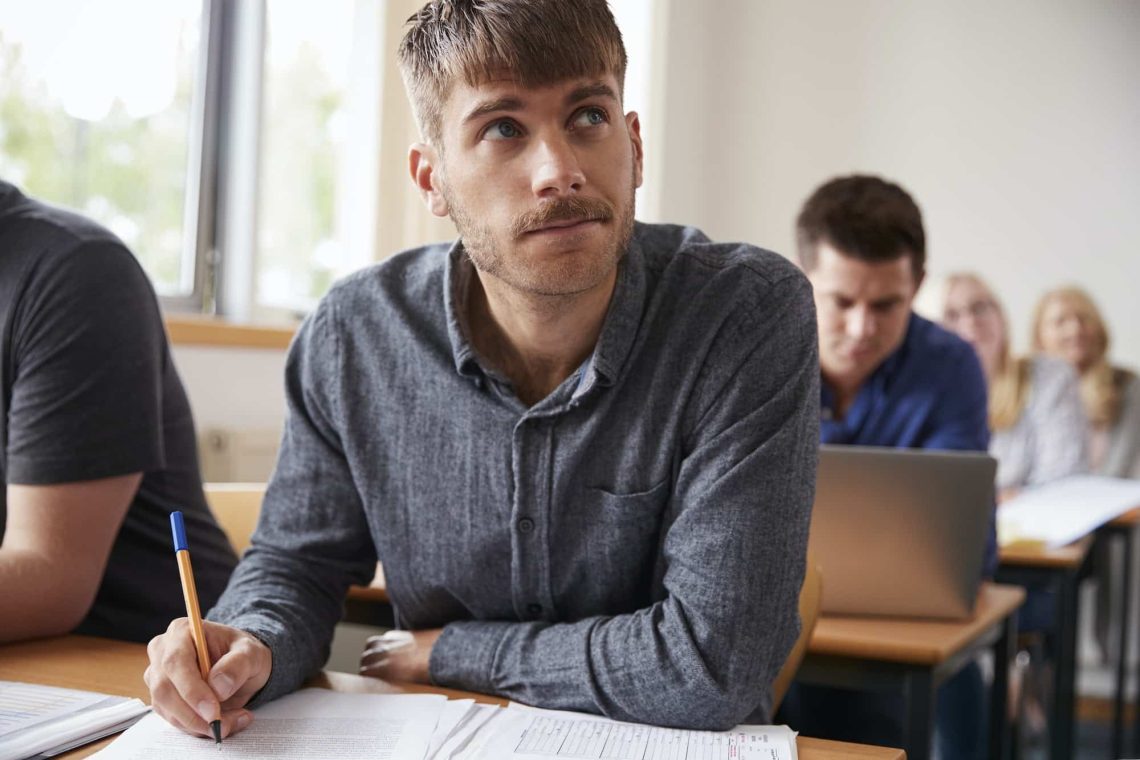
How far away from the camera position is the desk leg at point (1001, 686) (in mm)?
2178

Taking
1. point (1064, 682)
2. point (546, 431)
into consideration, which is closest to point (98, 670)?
point (546, 431)

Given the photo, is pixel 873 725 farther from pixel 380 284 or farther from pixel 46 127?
pixel 46 127

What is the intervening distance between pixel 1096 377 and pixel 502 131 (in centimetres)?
426

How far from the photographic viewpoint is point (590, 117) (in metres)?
1.30

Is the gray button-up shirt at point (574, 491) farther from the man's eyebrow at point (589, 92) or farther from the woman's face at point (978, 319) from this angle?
the woman's face at point (978, 319)

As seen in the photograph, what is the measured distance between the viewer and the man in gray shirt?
1.21 meters

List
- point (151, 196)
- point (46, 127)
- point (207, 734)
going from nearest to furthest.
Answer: point (207, 734) < point (46, 127) < point (151, 196)

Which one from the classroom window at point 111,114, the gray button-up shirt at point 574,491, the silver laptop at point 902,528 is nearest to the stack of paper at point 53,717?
the gray button-up shirt at point 574,491

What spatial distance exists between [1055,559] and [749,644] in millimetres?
1777

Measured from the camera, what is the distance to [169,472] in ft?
5.35

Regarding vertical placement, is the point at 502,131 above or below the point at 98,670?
above

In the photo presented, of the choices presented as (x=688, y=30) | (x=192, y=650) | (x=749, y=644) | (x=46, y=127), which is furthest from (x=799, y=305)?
(x=688, y=30)

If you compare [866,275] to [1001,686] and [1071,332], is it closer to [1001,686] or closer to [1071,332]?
[1001,686]

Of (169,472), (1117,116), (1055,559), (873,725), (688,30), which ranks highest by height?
(688,30)
